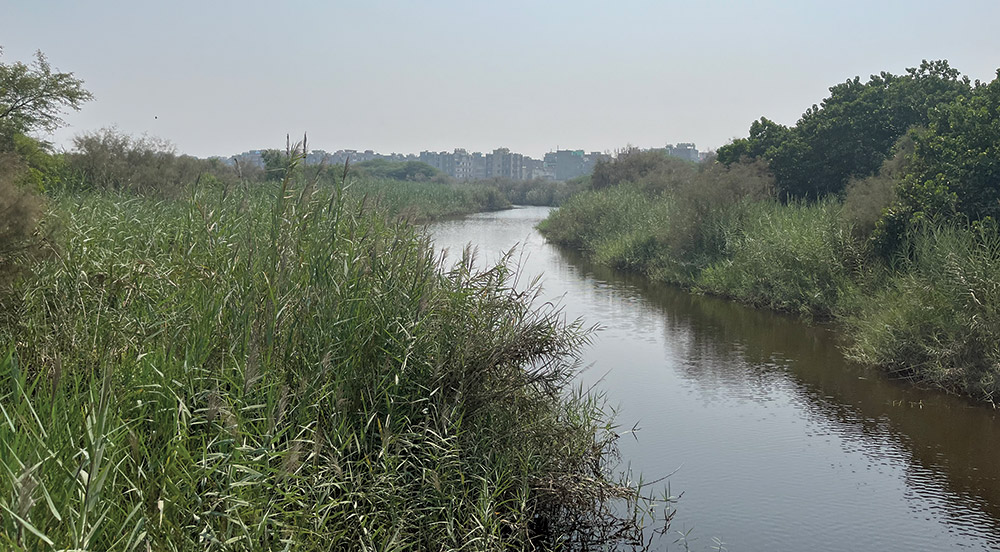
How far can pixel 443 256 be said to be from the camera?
6.04 meters

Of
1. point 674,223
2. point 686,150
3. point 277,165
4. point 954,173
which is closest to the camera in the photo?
point 954,173

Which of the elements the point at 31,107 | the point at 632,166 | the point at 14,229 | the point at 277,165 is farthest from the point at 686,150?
the point at 14,229

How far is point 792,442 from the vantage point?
25.5ft

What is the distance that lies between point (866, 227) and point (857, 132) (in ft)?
27.7

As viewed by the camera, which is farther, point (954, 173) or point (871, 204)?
point (871, 204)

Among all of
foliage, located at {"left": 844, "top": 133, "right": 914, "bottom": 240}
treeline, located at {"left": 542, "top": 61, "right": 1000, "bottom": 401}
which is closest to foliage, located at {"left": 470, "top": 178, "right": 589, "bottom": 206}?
treeline, located at {"left": 542, "top": 61, "right": 1000, "bottom": 401}

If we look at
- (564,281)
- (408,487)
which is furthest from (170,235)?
(564,281)

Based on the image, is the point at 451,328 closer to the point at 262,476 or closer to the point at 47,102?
the point at 262,476

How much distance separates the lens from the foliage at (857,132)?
20.2 metres

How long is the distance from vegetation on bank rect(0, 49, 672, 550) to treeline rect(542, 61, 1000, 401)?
545 cm

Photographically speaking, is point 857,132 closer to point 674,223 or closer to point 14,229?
point 674,223

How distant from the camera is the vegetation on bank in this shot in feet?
10.4

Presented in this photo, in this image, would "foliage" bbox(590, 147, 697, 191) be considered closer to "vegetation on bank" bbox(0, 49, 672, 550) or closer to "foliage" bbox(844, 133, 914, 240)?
"foliage" bbox(844, 133, 914, 240)

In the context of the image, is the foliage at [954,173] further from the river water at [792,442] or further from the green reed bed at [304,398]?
the green reed bed at [304,398]
